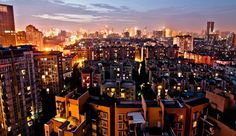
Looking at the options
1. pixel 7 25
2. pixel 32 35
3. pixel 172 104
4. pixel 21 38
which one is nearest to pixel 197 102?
pixel 172 104

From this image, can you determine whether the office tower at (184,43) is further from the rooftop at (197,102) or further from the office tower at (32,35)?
the rooftop at (197,102)

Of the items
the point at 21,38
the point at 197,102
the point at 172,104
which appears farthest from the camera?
the point at 21,38

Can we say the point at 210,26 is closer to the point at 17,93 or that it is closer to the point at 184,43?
Result: the point at 184,43

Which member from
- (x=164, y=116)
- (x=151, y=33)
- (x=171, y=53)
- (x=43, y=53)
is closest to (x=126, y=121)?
(x=164, y=116)

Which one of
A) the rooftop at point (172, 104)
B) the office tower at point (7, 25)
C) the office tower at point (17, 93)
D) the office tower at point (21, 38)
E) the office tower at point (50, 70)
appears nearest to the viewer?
the rooftop at point (172, 104)

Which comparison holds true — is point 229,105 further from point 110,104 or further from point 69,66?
point 69,66

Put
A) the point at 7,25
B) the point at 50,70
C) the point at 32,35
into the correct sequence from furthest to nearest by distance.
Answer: the point at 32,35 → the point at 7,25 → the point at 50,70

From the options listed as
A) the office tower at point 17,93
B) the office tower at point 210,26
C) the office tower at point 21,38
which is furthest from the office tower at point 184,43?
the office tower at point 210,26
